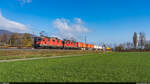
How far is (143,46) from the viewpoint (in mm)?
79938

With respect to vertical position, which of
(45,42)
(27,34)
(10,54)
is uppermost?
(27,34)

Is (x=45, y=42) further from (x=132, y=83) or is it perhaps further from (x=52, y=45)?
(x=132, y=83)

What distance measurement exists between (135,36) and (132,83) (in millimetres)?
88205

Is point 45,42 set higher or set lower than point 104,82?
higher

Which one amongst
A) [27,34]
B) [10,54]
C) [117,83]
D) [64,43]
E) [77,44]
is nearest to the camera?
[117,83]

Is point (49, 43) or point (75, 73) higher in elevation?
point (49, 43)

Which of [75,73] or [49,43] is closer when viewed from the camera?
[75,73]

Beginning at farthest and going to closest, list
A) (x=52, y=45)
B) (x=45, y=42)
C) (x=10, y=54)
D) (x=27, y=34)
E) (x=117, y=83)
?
(x=27, y=34)
(x=52, y=45)
(x=45, y=42)
(x=10, y=54)
(x=117, y=83)

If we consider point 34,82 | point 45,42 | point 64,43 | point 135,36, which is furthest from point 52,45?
point 135,36

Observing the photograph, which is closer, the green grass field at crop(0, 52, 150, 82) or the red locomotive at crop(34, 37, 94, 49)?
the green grass field at crop(0, 52, 150, 82)

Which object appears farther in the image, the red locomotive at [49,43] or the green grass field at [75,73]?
the red locomotive at [49,43]

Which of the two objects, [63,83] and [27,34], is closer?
[63,83]

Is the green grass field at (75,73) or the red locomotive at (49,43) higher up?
the red locomotive at (49,43)

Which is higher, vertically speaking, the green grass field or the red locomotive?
the red locomotive
